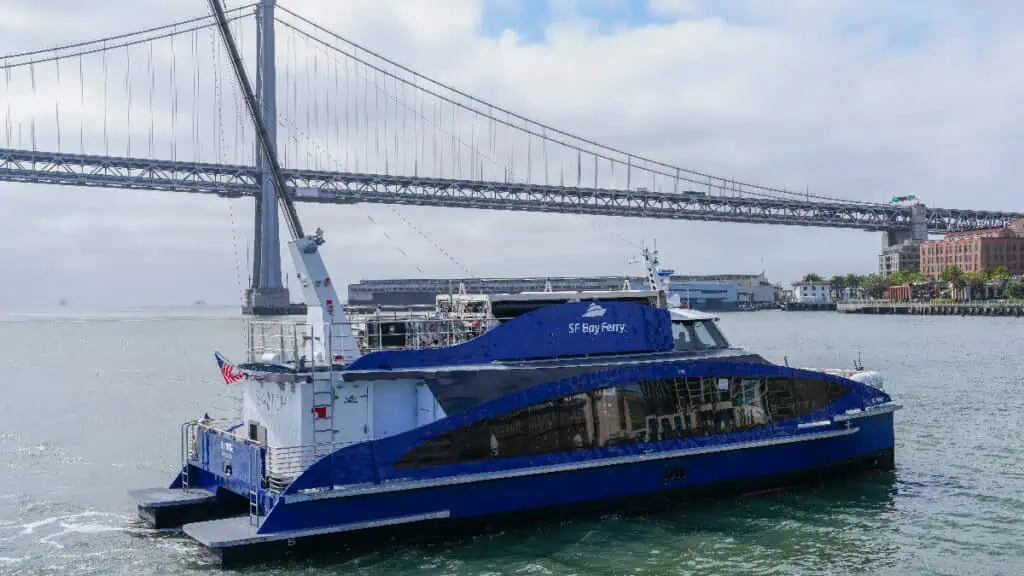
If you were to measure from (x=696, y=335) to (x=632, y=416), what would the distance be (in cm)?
278

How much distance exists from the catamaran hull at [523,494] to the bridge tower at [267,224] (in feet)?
211

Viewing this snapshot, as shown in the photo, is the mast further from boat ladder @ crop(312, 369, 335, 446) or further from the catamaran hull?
the catamaran hull

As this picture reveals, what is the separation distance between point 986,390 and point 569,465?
898 inches

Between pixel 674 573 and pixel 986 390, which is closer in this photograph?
pixel 674 573

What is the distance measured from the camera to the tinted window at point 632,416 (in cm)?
1427

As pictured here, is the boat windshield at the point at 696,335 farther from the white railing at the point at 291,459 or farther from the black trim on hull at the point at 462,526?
the white railing at the point at 291,459

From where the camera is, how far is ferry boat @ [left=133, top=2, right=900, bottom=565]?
44.7ft

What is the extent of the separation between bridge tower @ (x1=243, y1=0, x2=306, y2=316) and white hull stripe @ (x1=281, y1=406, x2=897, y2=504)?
6433cm

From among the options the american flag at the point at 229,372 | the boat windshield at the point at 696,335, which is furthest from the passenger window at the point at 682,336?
the american flag at the point at 229,372

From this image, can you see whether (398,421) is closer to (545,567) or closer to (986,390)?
(545,567)

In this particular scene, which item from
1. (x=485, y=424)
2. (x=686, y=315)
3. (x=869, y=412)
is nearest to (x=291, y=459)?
(x=485, y=424)

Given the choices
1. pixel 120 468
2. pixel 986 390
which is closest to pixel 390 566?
pixel 120 468

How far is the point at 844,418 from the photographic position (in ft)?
58.6

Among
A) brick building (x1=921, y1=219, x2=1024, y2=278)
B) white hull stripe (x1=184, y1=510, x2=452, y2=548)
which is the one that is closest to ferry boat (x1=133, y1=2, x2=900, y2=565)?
white hull stripe (x1=184, y1=510, x2=452, y2=548)
